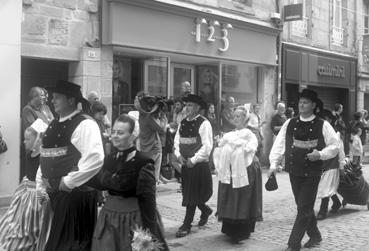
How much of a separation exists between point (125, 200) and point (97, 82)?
6.18 metres

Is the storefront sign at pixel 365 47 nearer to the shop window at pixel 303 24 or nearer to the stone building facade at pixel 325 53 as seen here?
the stone building facade at pixel 325 53

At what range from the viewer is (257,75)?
562 inches

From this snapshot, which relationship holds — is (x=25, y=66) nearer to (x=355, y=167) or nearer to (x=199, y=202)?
(x=199, y=202)

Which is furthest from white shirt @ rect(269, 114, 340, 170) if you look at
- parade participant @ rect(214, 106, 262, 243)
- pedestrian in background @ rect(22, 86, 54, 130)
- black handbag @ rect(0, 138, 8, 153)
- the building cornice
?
the building cornice

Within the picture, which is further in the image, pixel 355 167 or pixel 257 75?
pixel 257 75

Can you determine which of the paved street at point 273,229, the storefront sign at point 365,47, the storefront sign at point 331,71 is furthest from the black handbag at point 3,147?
the storefront sign at point 365,47

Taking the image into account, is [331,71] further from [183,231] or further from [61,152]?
[61,152]

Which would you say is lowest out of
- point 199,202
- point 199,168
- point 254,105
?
point 199,202

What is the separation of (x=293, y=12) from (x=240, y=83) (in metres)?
2.59

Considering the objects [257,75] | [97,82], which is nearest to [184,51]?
[97,82]

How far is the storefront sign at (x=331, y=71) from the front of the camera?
16406 millimetres

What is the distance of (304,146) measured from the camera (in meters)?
5.74

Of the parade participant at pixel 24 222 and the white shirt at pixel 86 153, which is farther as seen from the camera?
the parade participant at pixel 24 222

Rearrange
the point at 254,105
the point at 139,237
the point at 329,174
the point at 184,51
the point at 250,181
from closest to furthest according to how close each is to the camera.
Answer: the point at 139,237 → the point at 250,181 → the point at 329,174 → the point at 184,51 → the point at 254,105
